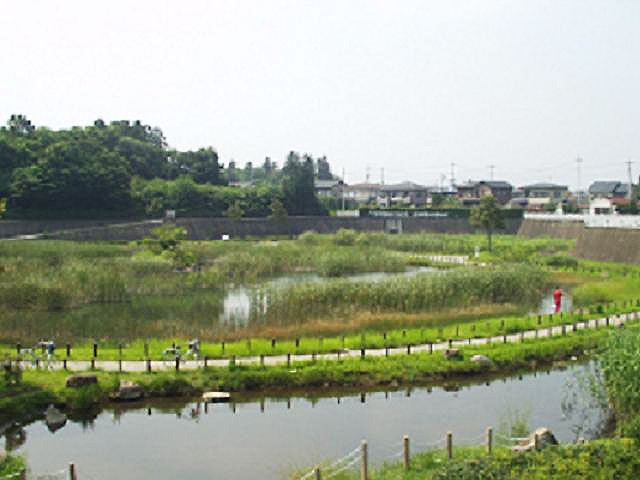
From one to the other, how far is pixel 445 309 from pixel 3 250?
2465cm

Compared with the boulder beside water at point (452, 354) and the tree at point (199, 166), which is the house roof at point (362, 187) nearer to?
the tree at point (199, 166)

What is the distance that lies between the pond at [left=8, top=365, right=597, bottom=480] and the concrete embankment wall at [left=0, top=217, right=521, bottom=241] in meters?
Result: 38.1

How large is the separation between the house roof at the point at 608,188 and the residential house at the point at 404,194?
24.2 m

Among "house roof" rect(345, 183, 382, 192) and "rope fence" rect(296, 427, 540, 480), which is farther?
"house roof" rect(345, 183, 382, 192)

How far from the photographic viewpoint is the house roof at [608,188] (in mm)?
104562

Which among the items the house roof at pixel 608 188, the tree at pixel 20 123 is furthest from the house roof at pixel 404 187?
the tree at pixel 20 123

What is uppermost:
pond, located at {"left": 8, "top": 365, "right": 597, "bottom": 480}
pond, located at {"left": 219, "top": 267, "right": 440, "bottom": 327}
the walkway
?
pond, located at {"left": 219, "top": 267, "right": 440, "bottom": 327}

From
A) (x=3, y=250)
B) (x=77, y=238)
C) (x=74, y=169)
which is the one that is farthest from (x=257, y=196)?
(x=3, y=250)

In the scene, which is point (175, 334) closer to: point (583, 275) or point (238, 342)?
point (238, 342)

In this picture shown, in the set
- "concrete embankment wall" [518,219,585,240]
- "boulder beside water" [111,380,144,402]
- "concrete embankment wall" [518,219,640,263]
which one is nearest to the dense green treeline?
"concrete embankment wall" [518,219,585,240]

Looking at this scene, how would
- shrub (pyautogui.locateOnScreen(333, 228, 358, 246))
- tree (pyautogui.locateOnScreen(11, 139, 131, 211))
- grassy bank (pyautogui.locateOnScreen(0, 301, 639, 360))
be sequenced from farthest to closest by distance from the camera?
shrub (pyautogui.locateOnScreen(333, 228, 358, 246)) < tree (pyautogui.locateOnScreen(11, 139, 131, 211)) < grassy bank (pyautogui.locateOnScreen(0, 301, 639, 360))

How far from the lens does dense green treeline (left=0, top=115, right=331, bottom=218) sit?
5678cm

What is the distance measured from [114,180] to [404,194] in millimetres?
59210

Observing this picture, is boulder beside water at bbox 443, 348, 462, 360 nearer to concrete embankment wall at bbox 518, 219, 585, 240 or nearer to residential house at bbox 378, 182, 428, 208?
concrete embankment wall at bbox 518, 219, 585, 240
